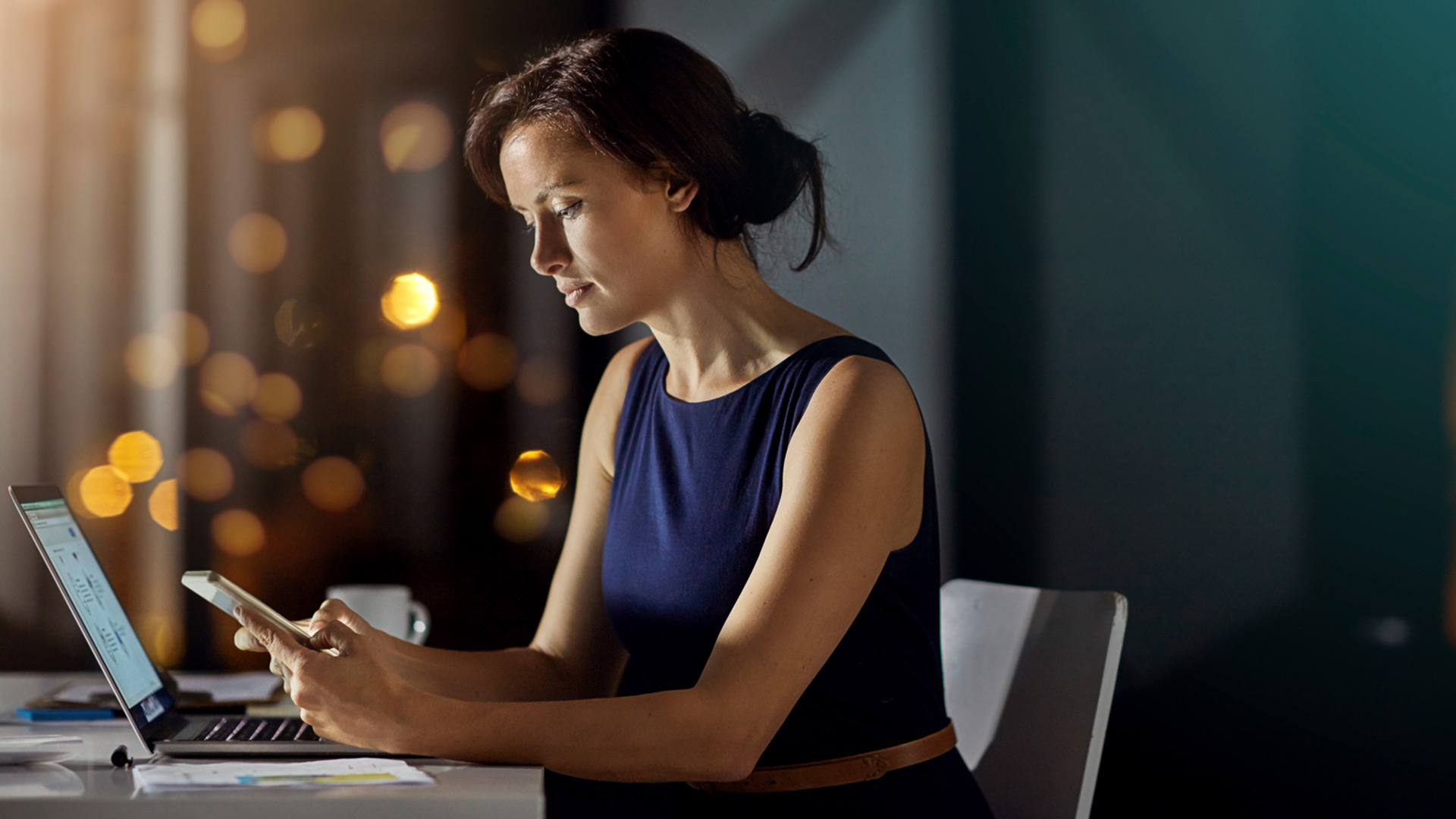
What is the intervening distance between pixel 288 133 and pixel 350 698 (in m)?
1.25

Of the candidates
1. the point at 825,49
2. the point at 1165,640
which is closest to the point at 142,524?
the point at 825,49

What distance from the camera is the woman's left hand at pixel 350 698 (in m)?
0.74

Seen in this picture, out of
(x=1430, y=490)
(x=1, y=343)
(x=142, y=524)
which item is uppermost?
(x=1, y=343)

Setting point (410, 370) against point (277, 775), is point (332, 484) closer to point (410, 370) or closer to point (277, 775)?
point (410, 370)

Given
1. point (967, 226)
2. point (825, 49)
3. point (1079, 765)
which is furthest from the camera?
point (825, 49)

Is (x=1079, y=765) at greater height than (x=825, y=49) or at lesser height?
lesser

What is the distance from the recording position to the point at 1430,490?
4.28 ft

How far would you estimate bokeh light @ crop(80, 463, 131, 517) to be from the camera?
5.51ft

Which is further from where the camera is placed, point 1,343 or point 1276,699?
point 1,343

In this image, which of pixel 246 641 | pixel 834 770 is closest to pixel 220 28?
pixel 246 641

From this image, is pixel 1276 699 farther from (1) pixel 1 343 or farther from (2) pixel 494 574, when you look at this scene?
(1) pixel 1 343

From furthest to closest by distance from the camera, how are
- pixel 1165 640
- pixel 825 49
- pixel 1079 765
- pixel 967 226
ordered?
pixel 825 49
pixel 967 226
pixel 1165 640
pixel 1079 765

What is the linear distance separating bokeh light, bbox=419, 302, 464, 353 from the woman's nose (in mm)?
687

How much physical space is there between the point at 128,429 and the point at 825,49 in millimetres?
1251
